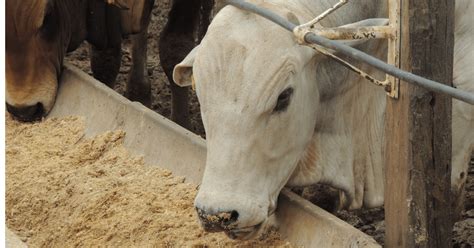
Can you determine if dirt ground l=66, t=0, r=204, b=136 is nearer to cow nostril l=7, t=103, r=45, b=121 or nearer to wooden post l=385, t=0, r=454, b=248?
cow nostril l=7, t=103, r=45, b=121

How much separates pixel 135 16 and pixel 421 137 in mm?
3210

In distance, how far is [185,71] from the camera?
468 centimetres

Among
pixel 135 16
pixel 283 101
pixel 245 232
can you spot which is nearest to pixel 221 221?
pixel 245 232

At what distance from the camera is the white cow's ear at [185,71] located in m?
4.63

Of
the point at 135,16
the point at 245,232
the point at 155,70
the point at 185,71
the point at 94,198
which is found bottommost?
the point at 155,70

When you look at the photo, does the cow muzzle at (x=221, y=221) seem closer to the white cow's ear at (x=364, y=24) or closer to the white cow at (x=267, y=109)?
the white cow at (x=267, y=109)

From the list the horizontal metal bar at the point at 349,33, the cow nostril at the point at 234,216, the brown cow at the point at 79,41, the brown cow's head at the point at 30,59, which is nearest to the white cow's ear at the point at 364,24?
the horizontal metal bar at the point at 349,33

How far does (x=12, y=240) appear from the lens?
180 inches

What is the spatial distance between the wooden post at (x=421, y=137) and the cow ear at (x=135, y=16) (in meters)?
3.05

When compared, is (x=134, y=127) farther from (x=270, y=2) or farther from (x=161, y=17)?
(x=161, y=17)

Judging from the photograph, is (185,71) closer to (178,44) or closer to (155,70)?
(178,44)

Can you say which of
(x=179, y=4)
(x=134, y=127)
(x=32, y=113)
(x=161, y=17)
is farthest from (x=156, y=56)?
(x=134, y=127)

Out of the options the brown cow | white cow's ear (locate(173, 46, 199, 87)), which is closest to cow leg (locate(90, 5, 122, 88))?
the brown cow

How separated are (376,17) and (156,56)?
13.0ft
